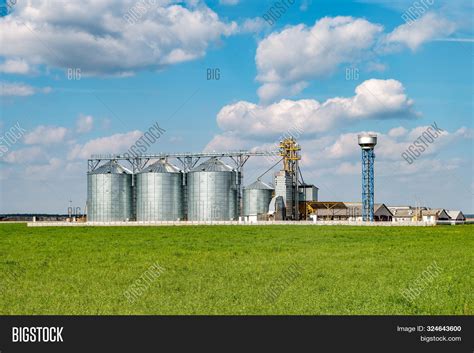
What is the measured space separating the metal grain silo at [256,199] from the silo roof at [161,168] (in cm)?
1315

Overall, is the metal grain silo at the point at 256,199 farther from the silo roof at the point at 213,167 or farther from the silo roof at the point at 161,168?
the silo roof at the point at 161,168

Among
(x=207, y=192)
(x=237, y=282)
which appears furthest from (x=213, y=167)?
(x=237, y=282)

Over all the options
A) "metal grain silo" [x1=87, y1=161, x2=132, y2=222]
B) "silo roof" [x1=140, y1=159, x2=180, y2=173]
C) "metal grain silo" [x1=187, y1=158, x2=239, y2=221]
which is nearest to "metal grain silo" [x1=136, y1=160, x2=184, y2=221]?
"silo roof" [x1=140, y1=159, x2=180, y2=173]

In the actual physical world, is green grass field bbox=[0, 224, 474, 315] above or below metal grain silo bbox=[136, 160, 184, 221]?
below

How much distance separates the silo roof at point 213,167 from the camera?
104 metres

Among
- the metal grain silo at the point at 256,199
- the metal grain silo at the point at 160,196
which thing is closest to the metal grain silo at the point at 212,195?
the metal grain silo at the point at 256,199

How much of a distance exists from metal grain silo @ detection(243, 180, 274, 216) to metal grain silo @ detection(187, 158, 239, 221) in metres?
2.03

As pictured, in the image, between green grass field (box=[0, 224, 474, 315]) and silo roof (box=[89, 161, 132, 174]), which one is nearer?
green grass field (box=[0, 224, 474, 315])

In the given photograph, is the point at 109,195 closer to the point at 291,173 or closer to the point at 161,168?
the point at 161,168

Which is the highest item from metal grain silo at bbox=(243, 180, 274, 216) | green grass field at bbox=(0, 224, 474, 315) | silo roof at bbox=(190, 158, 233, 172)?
silo roof at bbox=(190, 158, 233, 172)

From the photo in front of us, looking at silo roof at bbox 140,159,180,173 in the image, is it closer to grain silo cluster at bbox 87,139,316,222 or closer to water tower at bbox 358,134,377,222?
grain silo cluster at bbox 87,139,316,222

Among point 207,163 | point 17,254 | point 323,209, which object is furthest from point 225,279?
point 323,209

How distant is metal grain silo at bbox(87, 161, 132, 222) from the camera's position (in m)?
109

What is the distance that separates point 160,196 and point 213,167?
10386 millimetres
